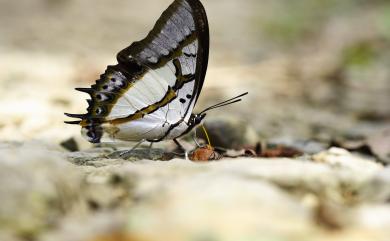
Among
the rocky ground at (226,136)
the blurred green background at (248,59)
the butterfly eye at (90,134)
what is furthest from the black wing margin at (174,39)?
the blurred green background at (248,59)

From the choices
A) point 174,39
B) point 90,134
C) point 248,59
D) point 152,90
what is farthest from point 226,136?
point 248,59

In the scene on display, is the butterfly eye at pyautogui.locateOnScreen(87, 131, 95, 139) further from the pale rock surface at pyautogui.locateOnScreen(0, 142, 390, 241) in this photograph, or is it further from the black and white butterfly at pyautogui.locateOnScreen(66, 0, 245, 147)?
the pale rock surface at pyautogui.locateOnScreen(0, 142, 390, 241)

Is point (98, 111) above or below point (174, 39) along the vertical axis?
below

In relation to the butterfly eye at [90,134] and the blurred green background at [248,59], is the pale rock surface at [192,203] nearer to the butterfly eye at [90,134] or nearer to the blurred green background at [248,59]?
the butterfly eye at [90,134]

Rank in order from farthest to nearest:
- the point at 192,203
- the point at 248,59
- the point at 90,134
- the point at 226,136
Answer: the point at 248,59, the point at 226,136, the point at 90,134, the point at 192,203

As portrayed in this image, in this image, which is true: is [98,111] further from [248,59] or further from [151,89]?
[248,59]
